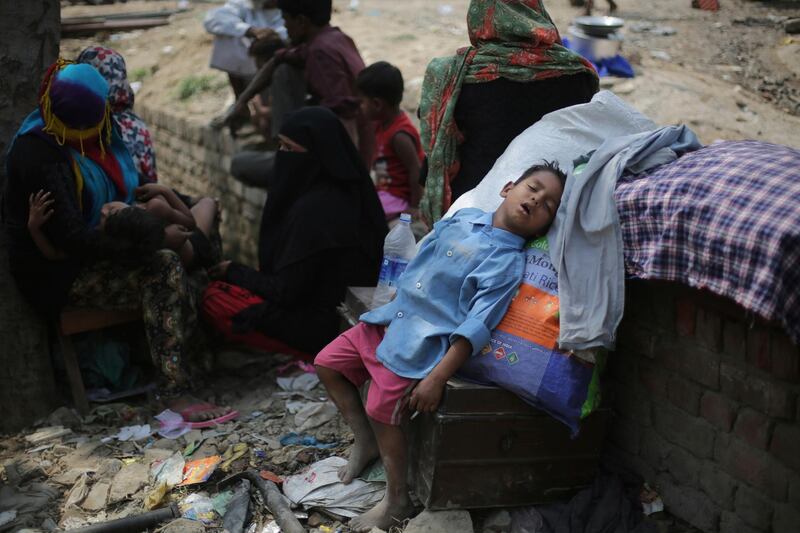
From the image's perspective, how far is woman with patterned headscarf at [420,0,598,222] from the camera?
3.56m

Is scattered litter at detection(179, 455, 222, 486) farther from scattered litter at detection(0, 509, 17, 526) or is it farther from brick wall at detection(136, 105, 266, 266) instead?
brick wall at detection(136, 105, 266, 266)

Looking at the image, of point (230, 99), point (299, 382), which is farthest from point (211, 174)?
point (299, 382)

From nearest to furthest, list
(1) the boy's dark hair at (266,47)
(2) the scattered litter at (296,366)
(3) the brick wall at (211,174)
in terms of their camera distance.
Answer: (2) the scattered litter at (296,366) → (1) the boy's dark hair at (266,47) → (3) the brick wall at (211,174)

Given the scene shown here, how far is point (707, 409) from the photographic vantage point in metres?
2.63

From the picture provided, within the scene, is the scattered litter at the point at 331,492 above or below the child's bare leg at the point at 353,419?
below

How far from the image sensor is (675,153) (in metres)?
2.75

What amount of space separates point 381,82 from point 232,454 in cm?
263

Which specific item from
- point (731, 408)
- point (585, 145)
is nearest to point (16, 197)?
point (585, 145)

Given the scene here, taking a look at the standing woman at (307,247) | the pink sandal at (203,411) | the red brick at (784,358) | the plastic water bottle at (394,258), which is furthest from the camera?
the standing woman at (307,247)

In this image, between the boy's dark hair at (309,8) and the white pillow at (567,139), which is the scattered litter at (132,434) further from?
the boy's dark hair at (309,8)

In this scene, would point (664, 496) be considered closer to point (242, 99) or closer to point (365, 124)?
point (365, 124)

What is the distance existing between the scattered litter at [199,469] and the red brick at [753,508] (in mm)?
Result: 2116

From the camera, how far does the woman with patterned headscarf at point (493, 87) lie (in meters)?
3.56

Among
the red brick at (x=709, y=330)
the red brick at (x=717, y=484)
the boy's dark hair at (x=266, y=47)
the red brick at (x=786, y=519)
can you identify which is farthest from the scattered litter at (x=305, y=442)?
the boy's dark hair at (x=266, y=47)
